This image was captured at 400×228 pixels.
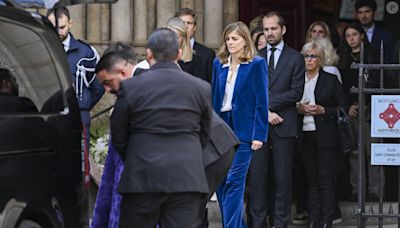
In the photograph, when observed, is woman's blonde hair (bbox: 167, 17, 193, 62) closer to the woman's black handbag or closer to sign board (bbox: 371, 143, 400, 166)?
the woman's black handbag

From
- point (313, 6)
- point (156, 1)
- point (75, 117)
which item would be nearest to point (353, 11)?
point (313, 6)

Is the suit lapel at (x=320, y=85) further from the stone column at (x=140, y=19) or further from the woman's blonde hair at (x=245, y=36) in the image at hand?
the stone column at (x=140, y=19)

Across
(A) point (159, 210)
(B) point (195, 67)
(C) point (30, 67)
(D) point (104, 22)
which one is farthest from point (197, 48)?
(A) point (159, 210)

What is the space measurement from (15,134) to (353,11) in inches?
314

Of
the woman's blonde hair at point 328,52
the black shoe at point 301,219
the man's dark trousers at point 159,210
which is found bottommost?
the black shoe at point 301,219

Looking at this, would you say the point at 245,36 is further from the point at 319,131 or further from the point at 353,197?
the point at 353,197

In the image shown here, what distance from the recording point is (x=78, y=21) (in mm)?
12047

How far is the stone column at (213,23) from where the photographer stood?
40.2 ft

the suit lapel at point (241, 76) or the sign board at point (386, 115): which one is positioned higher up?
the suit lapel at point (241, 76)

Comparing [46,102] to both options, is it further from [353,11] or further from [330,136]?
[353,11]

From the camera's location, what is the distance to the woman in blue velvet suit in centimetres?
977

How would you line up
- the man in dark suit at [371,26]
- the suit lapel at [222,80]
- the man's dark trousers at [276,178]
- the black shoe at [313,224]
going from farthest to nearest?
the man in dark suit at [371,26]
the black shoe at [313,224]
the man's dark trousers at [276,178]
the suit lapel at [222,80]

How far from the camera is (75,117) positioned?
774 centimetres

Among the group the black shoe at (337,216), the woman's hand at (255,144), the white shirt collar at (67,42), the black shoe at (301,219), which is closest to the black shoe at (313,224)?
the black shoe at (337,216)
